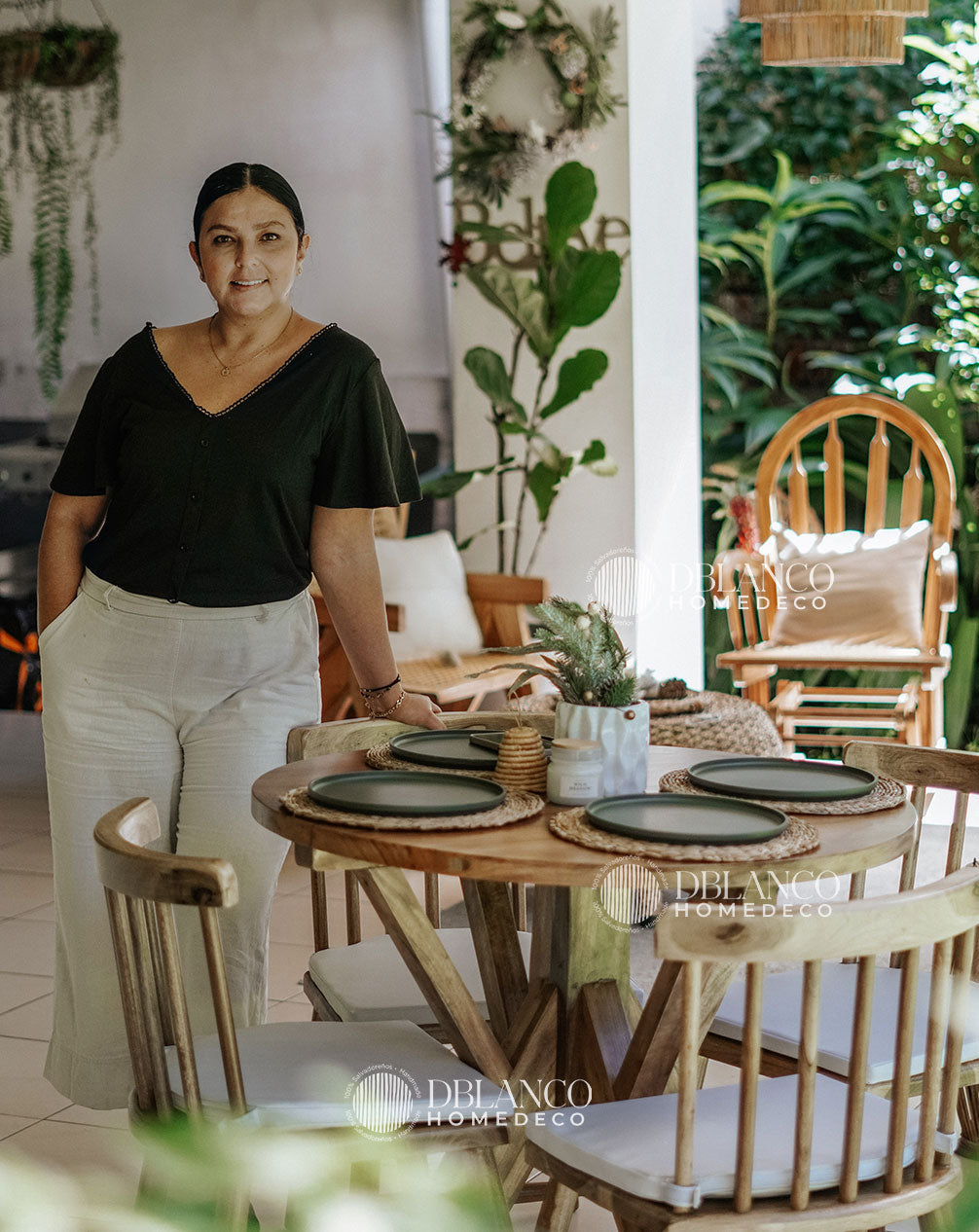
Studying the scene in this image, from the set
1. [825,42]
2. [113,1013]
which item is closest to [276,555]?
[113,1013]

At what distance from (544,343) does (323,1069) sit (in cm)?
352

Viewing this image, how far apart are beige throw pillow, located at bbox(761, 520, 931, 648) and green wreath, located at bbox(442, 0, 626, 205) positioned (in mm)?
1533

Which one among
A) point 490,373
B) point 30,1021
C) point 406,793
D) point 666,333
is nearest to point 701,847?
point 406,793

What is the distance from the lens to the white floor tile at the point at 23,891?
392cm

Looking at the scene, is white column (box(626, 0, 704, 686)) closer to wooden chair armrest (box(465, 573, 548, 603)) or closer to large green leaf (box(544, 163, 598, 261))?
large green leaf (box(544, 163, 598, 261))

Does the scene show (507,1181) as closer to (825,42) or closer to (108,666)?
(108,666)

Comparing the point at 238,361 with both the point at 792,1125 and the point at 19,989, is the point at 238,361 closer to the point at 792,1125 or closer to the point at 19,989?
the point at 792,1125

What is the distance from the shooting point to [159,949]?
5.07 feet

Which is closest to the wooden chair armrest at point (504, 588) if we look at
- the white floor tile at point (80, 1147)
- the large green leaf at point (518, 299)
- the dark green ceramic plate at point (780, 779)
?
the large green leaf at point (518, 299)

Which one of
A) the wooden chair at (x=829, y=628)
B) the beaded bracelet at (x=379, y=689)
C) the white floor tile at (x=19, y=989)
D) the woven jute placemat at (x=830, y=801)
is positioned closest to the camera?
the woven jute placemat at (x=830, y=801)

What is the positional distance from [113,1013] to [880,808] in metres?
1.14

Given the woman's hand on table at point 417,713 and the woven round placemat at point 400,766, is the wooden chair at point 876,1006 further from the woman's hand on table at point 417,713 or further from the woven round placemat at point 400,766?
the woman's hand on table at point 417,713

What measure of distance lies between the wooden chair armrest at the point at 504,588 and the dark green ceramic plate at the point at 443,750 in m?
2.63

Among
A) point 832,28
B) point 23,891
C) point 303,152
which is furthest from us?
point 303,152
